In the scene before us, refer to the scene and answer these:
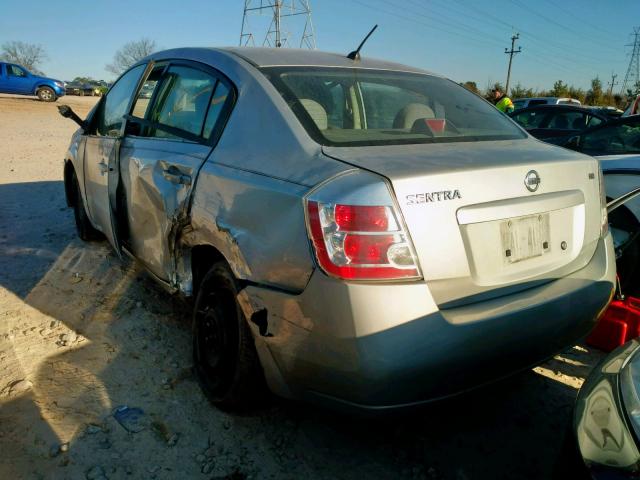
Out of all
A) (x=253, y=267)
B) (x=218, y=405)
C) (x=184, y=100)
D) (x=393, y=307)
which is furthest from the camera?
(x=184, y=100)

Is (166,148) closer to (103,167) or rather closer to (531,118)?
(103,167)

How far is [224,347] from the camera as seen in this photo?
236 cm

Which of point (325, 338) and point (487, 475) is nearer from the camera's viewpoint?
point (325, 338)

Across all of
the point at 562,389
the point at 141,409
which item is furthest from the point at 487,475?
the point at 141,409

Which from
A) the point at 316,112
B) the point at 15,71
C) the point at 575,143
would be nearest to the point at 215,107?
the point at 316,112

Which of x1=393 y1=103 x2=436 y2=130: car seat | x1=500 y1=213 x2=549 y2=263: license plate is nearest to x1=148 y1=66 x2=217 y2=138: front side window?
x1=393 y1=103 x2=436 y2=130: car seat

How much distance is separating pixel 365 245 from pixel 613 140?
157 inches

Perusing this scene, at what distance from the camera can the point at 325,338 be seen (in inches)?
67.2

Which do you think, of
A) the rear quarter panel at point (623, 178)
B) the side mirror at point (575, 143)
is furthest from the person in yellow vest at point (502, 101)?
the rear quarter panel at point (623, 178)

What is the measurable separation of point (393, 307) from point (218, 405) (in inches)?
46.8

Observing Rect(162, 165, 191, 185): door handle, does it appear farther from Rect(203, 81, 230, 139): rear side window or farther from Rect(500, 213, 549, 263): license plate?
Rect(500, 213, 549, 263): license plate

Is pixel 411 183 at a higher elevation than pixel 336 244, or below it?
higher

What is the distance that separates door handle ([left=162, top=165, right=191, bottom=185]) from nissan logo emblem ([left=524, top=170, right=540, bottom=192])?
4.89 ft

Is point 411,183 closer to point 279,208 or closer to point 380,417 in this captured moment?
point 279,208
